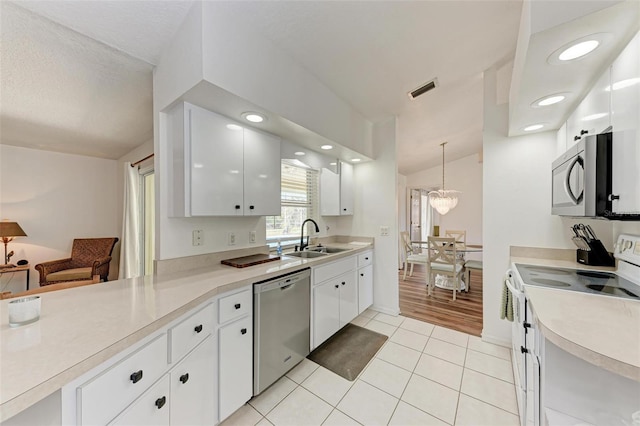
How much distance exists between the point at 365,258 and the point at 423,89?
206 cm

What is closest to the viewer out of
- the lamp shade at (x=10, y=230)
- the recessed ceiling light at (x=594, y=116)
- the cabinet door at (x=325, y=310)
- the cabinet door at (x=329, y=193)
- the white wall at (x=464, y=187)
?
A: the recessed ceiling light at (x=594, y=116)

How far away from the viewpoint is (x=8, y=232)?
2.94 metres

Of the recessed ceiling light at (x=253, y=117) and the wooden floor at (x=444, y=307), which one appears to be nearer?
the recessed ceiling light at (x=253, y=117)

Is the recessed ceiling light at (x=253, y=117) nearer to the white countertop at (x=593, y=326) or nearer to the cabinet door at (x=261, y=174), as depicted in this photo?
the cabinet door at (x=261, y=174)

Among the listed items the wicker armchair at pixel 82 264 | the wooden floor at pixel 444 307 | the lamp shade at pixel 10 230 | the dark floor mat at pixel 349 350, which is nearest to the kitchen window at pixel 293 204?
the dark floor mat at pixel 349 350

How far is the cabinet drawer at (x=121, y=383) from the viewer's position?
710mm

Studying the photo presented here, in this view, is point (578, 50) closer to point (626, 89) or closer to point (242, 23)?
point (626, 89)

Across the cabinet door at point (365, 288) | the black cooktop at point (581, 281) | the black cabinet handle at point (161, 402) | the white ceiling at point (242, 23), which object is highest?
the white ceiling at point (242, 23)

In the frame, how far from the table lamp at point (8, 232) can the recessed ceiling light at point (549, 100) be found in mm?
5621

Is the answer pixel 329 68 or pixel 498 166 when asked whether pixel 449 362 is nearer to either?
pixel 498 166

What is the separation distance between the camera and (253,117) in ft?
6.06

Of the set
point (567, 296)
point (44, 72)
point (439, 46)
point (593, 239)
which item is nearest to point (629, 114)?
point (567, 296)

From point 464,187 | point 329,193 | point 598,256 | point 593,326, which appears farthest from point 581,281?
point 464,187

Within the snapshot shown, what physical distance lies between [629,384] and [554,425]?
300 mm
